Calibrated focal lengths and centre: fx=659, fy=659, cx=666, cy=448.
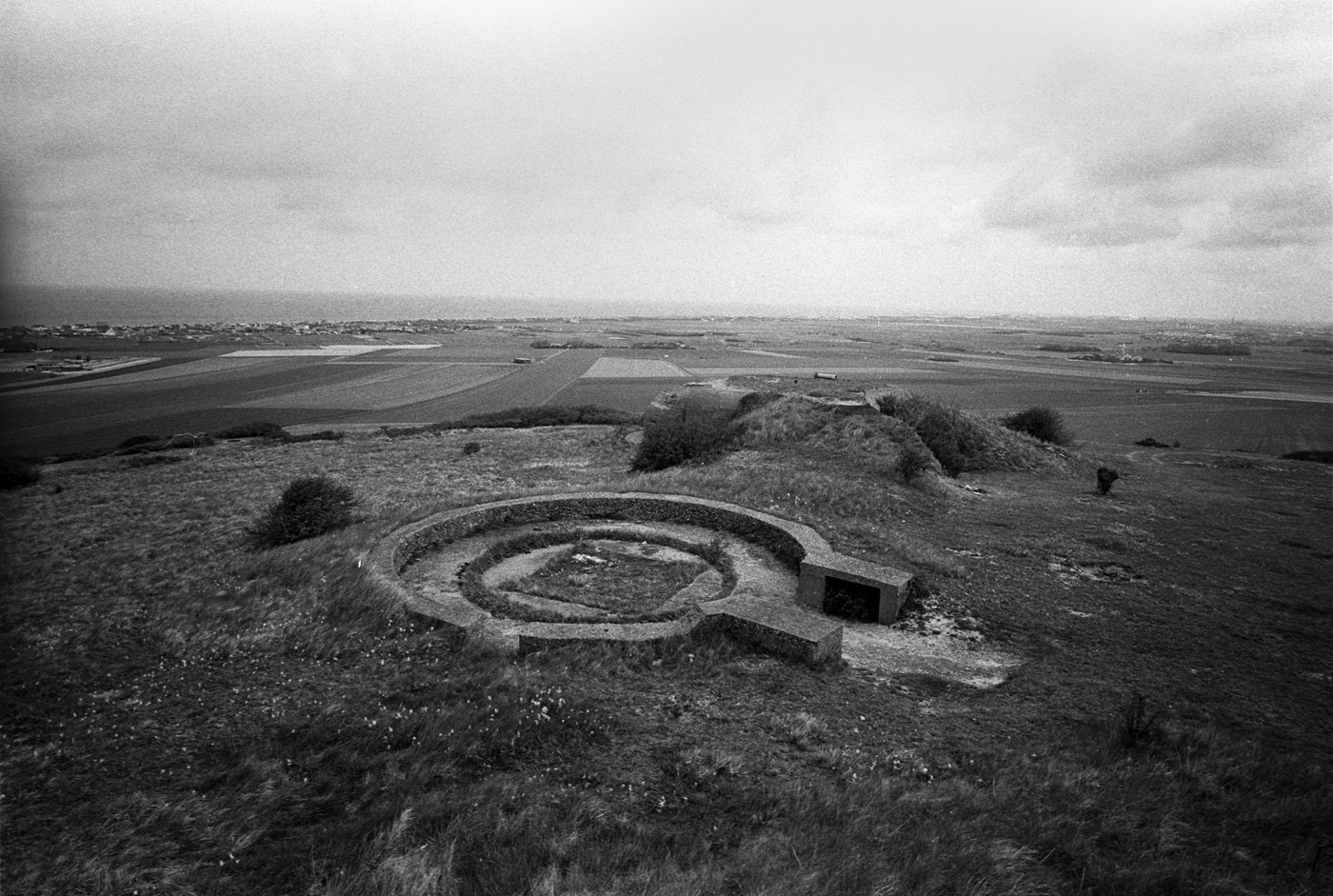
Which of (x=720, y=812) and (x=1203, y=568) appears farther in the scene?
(x=1203, y=568)

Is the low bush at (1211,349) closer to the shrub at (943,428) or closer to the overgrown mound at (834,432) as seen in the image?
the shrub at (943,428)

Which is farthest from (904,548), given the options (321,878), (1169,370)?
(1169,370)

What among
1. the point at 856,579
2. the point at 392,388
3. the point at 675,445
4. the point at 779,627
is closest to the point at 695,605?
the point at 779,627

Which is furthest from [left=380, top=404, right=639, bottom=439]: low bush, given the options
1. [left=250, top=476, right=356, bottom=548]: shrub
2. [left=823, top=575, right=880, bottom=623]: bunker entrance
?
[left=823, top=575, right=880, bottom=623]: bunker entrance

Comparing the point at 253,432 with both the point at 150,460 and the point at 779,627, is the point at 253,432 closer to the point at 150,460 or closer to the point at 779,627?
the point at 150,460

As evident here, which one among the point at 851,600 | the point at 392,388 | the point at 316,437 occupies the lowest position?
the point at 316,437

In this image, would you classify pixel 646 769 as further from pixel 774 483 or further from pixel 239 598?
pixel 774 483
